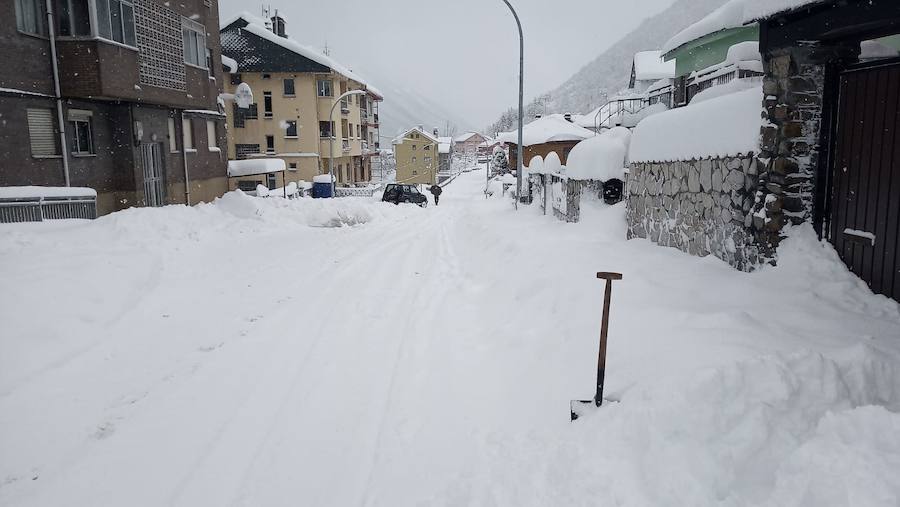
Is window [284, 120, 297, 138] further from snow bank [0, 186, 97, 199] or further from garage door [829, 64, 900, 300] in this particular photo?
garage door [829, 64, 900, 300]

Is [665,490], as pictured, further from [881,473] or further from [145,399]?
[145,399]

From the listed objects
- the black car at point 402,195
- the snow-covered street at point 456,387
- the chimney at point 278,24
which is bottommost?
the snow-covered street at point 456,387

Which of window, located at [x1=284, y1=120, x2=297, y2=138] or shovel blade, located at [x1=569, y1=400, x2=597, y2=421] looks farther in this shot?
window, located at [x1=284, y1=120, x2=297, y2=138]

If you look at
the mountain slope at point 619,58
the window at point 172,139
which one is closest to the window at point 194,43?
the window at point 172,139

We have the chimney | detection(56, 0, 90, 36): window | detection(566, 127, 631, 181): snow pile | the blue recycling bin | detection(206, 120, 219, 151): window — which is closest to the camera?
detection(566, 127, 631, 181): snow pile

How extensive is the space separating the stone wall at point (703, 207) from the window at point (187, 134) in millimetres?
18595

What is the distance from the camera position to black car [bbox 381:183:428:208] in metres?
34.4

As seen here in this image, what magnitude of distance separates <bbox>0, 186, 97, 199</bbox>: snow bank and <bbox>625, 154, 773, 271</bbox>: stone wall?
12.9 metres

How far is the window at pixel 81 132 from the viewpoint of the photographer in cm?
1617

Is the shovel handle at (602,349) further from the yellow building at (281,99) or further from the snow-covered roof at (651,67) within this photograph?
the snow-covered roof at (651,67)

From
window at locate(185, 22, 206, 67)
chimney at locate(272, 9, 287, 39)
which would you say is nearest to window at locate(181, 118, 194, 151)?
window at locate(185, 22, 206, 67)

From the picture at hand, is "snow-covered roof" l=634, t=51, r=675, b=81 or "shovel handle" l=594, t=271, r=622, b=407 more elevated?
"snow-covered roof" l=634, t=51, r=675, b=81

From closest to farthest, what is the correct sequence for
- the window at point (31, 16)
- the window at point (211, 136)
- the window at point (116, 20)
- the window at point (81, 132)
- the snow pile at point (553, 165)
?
1. the window at point (31, 16)
2. the window at point (116, 20)
3. the window at point (81, 132)
4. the snow pile at point (553, 165)
5. the window at point (211, 136)

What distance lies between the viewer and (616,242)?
10.5m
